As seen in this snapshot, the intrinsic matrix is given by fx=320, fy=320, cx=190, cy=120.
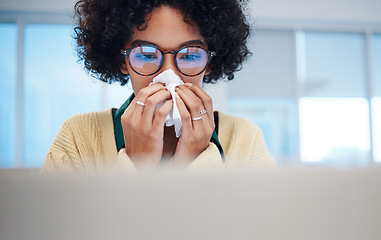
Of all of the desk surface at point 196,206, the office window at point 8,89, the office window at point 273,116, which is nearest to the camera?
the desk surface at point 196,206

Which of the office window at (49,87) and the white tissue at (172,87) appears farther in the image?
the office window at (49,87)

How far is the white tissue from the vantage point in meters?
0.72

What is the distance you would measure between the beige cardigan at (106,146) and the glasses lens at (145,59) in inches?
6.9

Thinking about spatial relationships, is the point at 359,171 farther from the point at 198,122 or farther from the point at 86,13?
the point at 86,13

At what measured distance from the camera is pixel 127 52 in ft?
2.59

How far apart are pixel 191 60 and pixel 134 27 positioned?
18 cm

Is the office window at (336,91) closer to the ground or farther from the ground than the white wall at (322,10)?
closer to the ground

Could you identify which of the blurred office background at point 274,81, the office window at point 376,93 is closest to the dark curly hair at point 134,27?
the blurred office background at point 274,81

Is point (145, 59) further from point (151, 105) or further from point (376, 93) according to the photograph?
point (376, 93)

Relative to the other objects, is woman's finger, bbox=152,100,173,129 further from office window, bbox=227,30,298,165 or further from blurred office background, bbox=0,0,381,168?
office window, bbox=227,30,298,165

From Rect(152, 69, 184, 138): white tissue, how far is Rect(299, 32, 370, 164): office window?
3671 millimetres

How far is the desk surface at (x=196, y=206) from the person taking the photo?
3.7 inches

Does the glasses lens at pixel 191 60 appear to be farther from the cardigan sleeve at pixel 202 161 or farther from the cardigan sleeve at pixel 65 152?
the cardigan sleeve at pixel 65 152

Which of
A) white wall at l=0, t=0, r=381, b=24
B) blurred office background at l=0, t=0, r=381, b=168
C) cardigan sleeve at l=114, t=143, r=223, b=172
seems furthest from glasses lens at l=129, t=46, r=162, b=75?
white wall at l=0, t=0, r=381, b=24
